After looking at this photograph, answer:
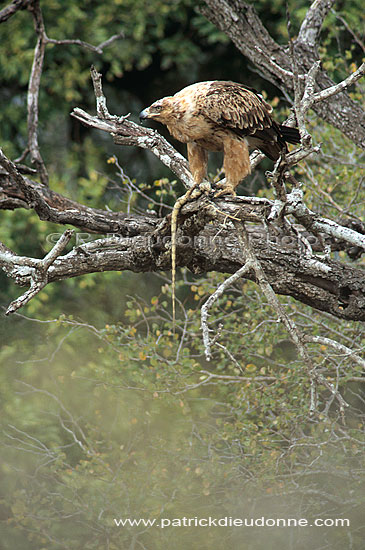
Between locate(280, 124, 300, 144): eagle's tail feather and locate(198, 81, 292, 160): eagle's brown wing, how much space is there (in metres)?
0.03

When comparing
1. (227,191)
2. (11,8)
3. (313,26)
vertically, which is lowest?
(227,191)

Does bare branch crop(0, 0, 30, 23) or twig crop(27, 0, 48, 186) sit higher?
bare branch crop(0, 0, 30, 23)

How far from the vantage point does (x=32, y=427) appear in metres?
3.53

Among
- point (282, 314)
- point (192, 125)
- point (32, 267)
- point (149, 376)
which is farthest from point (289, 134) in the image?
point (149, 376)

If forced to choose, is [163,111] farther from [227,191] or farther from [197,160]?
[227,191]

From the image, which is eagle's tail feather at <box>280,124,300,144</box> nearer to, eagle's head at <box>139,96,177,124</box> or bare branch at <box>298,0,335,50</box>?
eagle's head at <box>139,96,177,124</box>

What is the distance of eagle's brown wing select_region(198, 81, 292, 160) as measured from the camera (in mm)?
1932

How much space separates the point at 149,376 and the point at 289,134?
6.53 feet

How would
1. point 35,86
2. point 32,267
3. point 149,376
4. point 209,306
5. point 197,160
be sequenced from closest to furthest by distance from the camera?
point 209,306 → point 32,267 → point 197,160 → point 35,86 → point 149,376

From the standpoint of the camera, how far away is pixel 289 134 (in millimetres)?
2191

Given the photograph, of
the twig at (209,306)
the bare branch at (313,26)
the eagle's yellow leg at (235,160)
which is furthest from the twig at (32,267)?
the bare branch at (313,26)

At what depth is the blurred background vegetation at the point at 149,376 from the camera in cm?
268

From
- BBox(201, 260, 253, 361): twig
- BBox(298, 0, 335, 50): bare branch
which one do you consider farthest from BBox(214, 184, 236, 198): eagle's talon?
BBox(298, 0, 335, 50): bare branch

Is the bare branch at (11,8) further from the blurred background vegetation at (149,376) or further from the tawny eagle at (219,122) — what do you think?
the tawny eagle at (219,122)
